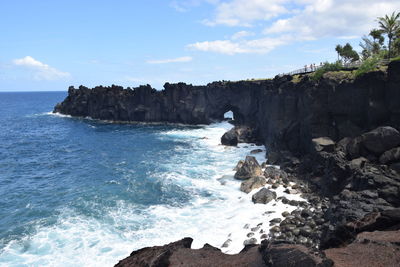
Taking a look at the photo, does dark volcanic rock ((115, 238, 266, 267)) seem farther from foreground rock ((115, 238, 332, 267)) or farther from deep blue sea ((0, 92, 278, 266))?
deep blue sea ((0, 92, 278, 266))

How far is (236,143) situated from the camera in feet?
197

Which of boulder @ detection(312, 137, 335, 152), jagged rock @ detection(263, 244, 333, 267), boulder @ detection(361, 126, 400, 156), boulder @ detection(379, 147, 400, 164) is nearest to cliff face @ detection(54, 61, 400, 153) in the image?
boulder @ detection(312, 137, 335, 152)

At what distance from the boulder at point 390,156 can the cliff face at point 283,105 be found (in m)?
4.59

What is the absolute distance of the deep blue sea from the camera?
24.3 metres

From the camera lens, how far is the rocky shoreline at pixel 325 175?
42.7 ft

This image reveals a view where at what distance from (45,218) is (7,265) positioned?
7278mm

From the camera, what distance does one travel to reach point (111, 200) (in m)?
33.1

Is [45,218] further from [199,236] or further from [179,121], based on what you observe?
[179,121]

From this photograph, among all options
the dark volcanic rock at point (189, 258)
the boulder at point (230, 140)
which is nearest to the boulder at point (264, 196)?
the dark volcanic rock at point (189, 258)

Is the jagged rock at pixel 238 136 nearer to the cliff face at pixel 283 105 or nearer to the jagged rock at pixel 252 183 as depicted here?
the cliff face at pixel 283 105

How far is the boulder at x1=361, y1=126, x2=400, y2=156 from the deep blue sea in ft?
39.6

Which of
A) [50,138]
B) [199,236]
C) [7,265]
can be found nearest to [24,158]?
[50,138]

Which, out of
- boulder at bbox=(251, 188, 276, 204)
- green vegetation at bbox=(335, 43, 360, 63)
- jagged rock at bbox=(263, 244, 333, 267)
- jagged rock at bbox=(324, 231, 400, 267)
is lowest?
boulder at bbox=(251, 188, 276, 204)

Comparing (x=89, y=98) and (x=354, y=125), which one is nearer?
(x=354, y=125)
